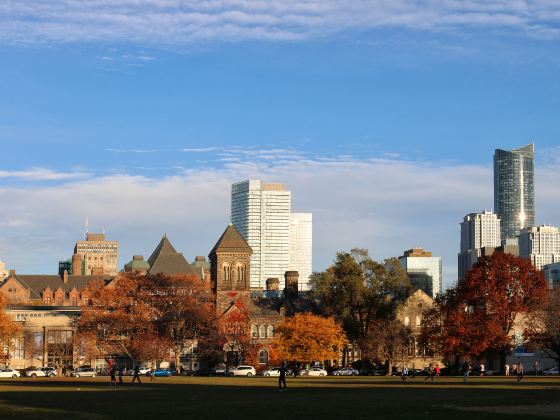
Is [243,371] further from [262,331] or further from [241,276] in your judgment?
[241,276]

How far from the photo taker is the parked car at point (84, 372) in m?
126

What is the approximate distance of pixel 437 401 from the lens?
49.9 meters

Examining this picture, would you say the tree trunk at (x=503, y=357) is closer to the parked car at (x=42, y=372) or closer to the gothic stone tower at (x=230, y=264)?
the gothic stone tower at (x=230, y=264)

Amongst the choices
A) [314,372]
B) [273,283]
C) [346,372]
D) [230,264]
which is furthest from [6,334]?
[273,283]

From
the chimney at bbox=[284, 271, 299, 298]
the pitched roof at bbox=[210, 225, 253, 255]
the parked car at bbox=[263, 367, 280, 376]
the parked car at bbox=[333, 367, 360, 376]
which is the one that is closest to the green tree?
the parked car at bbox=[333, 367, 360, 376]

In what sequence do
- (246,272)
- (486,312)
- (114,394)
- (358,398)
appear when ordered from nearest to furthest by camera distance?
(358,398), (114,394), (486,312), (246,272)

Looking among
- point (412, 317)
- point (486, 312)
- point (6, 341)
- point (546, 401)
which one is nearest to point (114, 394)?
point (546, 401)

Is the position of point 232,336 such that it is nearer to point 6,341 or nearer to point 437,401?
point 6,341

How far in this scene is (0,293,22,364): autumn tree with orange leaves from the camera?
5123 inches

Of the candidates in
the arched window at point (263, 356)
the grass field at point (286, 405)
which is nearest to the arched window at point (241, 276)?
the arched window at point (263, 356)

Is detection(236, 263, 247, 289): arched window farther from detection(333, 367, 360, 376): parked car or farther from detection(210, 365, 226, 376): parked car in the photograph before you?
detection(333, 367, 360, 376): parked car

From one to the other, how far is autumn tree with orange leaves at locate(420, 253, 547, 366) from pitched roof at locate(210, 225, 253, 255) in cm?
5494

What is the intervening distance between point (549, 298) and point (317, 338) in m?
28.8

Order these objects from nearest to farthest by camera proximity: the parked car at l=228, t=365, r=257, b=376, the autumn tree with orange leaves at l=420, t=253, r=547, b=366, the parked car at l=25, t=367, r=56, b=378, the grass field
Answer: the grass field
the autumn tree with orange leaves at l=420, t=253, r=547, b=366
the parked car at l=228, t=365, r=257, b=376
the parked car at l=25, t=367, r=56, b=378
